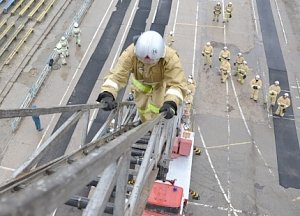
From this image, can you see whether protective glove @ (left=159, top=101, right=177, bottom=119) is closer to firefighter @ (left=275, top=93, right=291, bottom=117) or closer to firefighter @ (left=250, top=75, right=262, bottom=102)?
firefighter @ (left=275, top=93, right=291, bottom=117)

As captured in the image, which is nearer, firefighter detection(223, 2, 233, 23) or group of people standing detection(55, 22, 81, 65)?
group of people standing detection(55, 22, 81, 65)

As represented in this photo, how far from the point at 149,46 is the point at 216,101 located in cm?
1120

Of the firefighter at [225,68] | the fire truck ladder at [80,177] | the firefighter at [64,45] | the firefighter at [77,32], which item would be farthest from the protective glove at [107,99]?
the firefighter at [77,32]

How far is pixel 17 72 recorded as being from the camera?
17.5 meters

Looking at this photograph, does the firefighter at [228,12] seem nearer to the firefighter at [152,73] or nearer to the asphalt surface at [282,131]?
the asphalt surface at [282,131]

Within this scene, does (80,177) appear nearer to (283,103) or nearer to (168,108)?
(168,108)

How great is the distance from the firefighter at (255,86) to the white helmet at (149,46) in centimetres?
1089

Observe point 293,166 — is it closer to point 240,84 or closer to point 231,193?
point 231,193

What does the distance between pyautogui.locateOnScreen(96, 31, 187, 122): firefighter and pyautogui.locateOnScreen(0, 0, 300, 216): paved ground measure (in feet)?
21.6

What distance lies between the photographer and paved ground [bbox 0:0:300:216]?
42.3 feet

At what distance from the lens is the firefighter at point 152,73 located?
5.86m

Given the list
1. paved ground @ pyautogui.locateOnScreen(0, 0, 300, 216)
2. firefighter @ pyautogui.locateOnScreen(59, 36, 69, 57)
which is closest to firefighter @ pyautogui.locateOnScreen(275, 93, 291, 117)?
paved ground @ pyautogui.locateOnScreen(0, 0, 300, 216)

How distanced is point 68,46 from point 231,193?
34.2 ft

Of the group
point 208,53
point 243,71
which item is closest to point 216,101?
point 243,71
